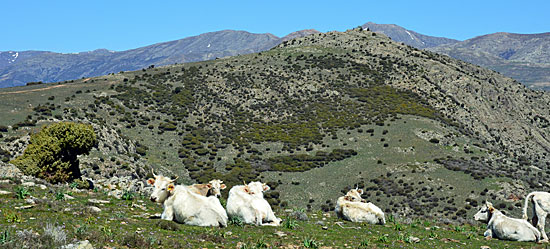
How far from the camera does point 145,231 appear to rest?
1262 cm

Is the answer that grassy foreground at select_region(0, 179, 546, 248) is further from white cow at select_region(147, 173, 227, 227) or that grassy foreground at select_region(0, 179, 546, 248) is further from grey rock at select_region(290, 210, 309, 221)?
white cow at select_region(147, 173, 227, 227)

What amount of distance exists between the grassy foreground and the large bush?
19.8m

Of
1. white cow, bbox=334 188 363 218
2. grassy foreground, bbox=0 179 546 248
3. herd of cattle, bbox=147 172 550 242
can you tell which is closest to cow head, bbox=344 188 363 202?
white cow, bbox=334 188 363 218

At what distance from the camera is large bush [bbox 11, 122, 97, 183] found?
36219 millimetres

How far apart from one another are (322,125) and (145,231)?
309ft

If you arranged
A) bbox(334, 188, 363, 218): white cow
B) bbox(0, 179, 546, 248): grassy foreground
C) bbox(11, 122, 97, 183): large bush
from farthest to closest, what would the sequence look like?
bbox(11, 122, 97, 183): large bush, bbox(334, 188, 363, 218): white cow, bbox(0, 179, 546, 248): grassy foreground

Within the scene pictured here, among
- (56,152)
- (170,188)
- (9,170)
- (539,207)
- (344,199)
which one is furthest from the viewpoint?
(56,152)

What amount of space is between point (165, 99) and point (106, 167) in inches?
2128

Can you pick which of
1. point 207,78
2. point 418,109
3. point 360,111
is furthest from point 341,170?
point 207,78

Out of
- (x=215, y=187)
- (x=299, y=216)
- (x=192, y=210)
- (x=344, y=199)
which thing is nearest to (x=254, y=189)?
(x=215, y=187)

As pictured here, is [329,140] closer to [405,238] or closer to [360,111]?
[360,111]

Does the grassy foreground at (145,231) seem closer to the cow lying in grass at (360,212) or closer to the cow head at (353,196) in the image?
the cow lying in grass at (360,212)

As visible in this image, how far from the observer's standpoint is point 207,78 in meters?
132

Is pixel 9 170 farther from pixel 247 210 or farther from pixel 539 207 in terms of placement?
pixel 539 207
